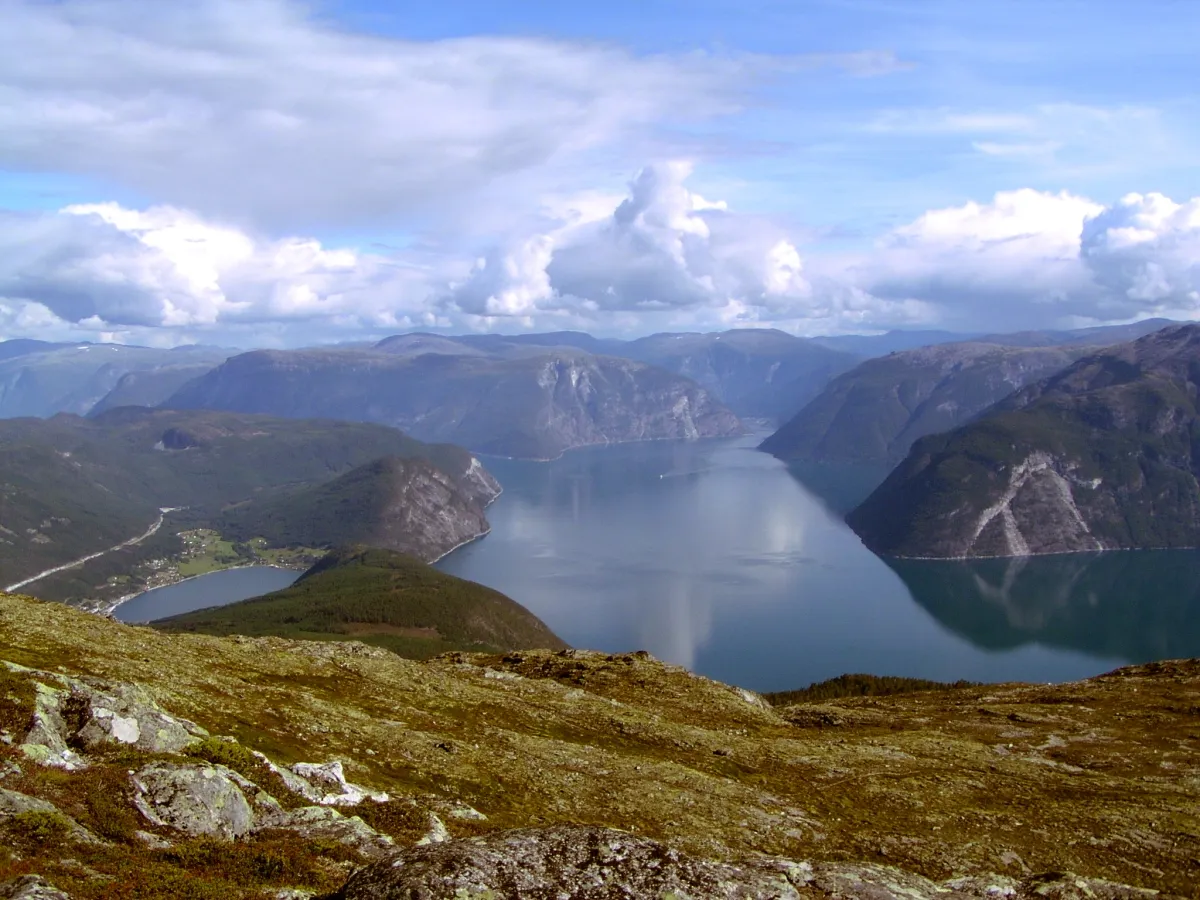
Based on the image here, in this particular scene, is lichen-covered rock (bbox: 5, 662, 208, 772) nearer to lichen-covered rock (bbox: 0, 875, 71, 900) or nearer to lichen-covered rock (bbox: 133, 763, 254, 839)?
lichen-covered rock (bbox: 133, 763, 254, 839)

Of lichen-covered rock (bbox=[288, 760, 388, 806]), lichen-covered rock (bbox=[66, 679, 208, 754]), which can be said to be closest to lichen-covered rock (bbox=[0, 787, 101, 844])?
lichen-covered rock (bbox=[66, 679, 208, 754])

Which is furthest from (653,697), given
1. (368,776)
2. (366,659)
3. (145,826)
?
(145,826)

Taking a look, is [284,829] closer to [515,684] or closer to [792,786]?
[792,786]

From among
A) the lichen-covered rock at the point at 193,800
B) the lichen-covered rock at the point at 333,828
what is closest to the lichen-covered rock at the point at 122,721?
the lichen-covered rock at the point at 193,800

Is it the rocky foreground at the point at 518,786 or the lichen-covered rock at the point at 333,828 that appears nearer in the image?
the rocky foreground at the point at 518,786

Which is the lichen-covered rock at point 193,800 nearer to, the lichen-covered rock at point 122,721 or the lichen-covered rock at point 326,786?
the lichen-covered rock at point 326,786

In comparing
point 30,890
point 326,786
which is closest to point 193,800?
point 326,786

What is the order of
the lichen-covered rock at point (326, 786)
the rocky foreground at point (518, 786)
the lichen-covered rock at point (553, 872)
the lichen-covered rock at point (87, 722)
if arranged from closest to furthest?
the lichen-covered rock at point (553, 872)
the rocky foreground at point (518, 786)
the lichen-covered rock at point (87, 722)
the lichen-covered rock at point (326, 786)
